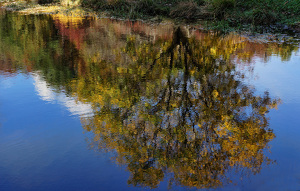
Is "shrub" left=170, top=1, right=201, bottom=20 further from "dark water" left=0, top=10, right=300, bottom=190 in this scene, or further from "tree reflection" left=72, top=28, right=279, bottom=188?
"tree reflection" left=72, top=28, right=279, bottom=188

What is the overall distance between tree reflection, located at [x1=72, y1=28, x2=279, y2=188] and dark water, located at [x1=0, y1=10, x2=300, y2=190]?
0.07 ft

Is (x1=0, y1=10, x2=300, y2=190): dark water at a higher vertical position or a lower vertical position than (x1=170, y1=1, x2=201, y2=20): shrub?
lower

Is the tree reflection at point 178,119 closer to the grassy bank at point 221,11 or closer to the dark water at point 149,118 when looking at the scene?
the dark water at point 149,118

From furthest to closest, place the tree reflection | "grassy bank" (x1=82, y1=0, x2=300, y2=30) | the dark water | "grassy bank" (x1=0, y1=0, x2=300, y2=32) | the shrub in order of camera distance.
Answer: the shrub
"grassy bank" (x1=82, y1=0, x2=300, y2=30)
"grassy bank" (x1=0, y1=0, x2=300, y2=32)
the tree reflection
the dark water

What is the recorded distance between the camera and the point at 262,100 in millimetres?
8297

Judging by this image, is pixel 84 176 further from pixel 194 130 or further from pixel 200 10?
pixel 200 10

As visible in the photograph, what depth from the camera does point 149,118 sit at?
7219mm

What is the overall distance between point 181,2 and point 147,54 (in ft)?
43.6

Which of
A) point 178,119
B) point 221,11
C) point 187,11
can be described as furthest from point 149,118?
point 187,11

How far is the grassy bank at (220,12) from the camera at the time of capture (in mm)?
19609

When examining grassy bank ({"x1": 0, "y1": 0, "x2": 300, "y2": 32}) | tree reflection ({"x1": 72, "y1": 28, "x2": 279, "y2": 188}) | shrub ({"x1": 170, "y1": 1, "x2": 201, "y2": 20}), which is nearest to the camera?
tree reflection ({"x1": 72, "y1": 28, "x2": 279, "y2": 188})

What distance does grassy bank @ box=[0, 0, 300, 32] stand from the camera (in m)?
19.6

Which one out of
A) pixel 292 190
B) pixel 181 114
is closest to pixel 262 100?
pixel 181 114

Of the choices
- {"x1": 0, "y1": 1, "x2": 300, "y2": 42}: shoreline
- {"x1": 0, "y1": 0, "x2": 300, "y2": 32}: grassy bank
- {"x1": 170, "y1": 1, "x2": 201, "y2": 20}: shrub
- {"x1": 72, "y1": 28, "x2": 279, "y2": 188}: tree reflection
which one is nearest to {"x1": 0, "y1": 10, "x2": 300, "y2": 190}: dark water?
{"x1": 72, "y1": 28, "x2": 279, "y2": 188}: tree reflection
